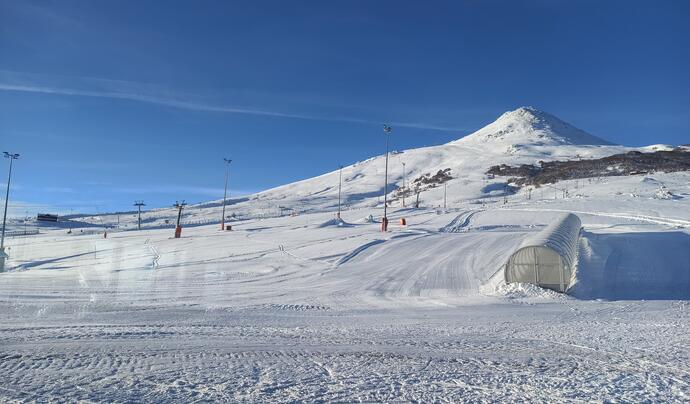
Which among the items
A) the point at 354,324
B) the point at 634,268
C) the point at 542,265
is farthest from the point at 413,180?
the point at 354,324

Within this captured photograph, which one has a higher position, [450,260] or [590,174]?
[590,174]

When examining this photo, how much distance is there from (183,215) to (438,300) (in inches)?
3510

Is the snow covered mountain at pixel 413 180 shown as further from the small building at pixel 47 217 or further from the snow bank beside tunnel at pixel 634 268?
the snow bank beside tunnel at pixel 634 268

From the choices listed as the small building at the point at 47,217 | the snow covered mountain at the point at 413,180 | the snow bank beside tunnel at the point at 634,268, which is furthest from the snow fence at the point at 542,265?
the small building at the point at 47,217

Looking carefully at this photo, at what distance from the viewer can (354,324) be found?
12.1 metres

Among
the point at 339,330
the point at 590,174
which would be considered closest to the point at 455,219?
the point at 339,330

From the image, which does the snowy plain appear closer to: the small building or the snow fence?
the snow fence

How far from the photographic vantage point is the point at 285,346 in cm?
955

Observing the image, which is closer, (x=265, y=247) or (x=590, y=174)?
(x=265, y=247)

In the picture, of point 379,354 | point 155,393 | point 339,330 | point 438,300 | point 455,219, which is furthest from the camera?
point 455,219

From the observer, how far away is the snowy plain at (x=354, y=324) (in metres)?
7.20

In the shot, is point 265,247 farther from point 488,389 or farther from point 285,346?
point 488,389

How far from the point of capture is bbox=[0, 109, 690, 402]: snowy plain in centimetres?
720

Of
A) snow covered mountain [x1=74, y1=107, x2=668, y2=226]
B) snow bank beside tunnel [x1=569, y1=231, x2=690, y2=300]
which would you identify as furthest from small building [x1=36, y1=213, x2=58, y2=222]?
snow bank beside tunnel [x1=569, y1=231, x2=690, y2=300]
